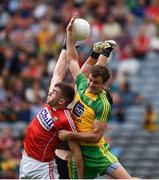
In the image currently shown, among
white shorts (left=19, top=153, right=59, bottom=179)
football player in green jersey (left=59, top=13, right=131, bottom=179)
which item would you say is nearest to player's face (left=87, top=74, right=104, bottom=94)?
football player in green jersey (left=59, top=13, right=131, bottom=179)

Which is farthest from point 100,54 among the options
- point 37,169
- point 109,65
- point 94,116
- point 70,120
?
point 109,65

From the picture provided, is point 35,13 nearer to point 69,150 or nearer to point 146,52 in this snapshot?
point 146,52

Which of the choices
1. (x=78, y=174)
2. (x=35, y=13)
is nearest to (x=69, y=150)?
(x=78, y=174)

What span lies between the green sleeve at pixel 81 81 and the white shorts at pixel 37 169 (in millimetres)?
977

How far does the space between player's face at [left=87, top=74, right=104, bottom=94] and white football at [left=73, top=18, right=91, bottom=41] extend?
1.89ft

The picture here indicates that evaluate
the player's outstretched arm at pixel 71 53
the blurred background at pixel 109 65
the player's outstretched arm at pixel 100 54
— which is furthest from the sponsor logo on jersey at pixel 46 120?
the blurred background at pixel 109 65

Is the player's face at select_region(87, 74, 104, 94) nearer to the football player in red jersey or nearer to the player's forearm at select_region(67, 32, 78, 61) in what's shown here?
the football player in red jersey

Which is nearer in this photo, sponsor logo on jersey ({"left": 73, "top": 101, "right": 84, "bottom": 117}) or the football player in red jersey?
the football player in red jersey

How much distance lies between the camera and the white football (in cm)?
1249

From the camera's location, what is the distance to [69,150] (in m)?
12.6

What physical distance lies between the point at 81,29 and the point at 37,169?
1.78 m

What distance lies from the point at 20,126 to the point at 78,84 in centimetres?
786

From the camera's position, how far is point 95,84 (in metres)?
12.3

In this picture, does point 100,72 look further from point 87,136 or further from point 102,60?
point 87,136
